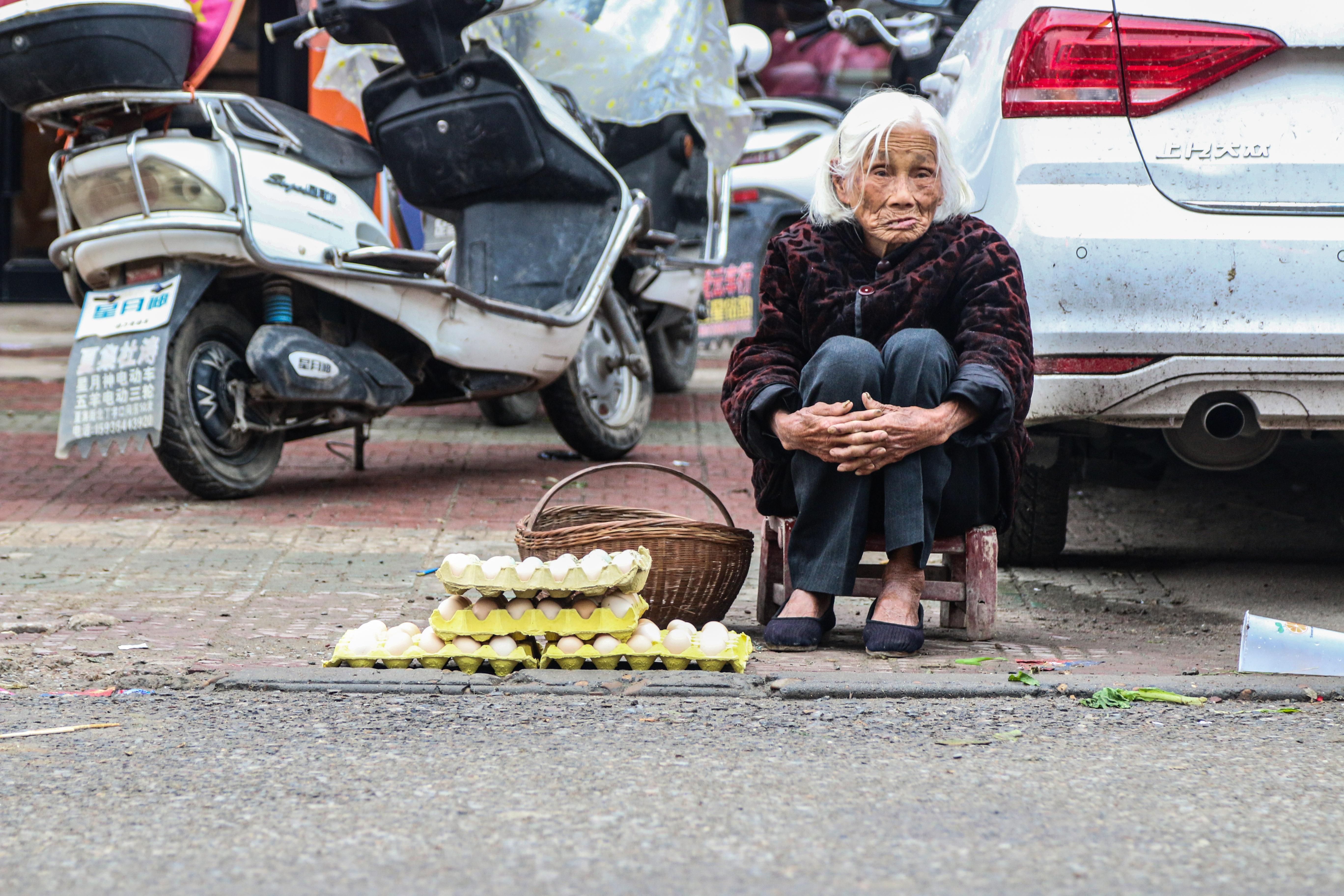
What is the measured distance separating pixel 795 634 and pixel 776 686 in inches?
14.7

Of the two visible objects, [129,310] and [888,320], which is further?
[129,310]

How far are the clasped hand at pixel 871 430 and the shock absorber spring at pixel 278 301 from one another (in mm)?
2574

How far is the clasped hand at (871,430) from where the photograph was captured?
321cm

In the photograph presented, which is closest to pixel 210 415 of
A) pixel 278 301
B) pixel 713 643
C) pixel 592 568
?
pixel 278 301

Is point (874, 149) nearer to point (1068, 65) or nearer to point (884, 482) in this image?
point (1068, 65)

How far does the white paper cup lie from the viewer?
3.16 meters

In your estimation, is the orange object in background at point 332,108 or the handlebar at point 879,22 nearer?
the handlebar at point 879,22

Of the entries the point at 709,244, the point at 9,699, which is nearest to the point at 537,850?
the point at 9,699

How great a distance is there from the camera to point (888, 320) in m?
3.46

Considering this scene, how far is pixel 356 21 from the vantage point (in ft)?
18.4

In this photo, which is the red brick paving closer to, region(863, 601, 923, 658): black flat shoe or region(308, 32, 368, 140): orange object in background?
region(863, 601, 923, 658): black flat shoe

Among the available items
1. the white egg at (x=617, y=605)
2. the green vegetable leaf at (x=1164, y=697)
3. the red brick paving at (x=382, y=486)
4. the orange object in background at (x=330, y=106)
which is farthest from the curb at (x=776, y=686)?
the orange object in background at (x=330, y=106)

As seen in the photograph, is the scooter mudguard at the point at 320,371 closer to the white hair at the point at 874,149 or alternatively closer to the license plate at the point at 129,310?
the license plate at the point at 129,310

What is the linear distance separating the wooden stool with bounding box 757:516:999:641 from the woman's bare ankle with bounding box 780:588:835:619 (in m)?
0.04
